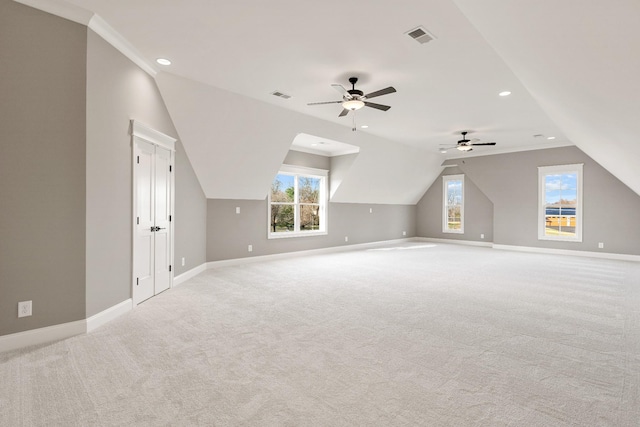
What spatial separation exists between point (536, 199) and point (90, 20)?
10402 mm

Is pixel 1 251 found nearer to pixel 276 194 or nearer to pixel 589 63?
pixel 589 63

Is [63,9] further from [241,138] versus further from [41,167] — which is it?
[241,138]

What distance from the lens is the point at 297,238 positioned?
815cm

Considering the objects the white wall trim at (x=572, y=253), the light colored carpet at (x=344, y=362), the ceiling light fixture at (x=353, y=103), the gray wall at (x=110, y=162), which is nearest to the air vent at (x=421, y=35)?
the ceiling light fixture at (x=353, y=103)

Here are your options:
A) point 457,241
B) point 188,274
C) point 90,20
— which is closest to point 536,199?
Result: point 457,241

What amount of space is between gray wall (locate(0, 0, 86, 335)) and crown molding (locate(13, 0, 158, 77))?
0.19ft

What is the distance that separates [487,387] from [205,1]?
383 cm

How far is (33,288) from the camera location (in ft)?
9.20

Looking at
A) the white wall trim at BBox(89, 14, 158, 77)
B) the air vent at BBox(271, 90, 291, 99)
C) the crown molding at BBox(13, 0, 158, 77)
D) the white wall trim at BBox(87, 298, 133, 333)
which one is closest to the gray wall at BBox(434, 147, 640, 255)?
the air vent at BBox(271, 90, 291, 99)

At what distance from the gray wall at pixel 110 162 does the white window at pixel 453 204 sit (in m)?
9.81

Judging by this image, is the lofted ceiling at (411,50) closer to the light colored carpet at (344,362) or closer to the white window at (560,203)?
the light colored carpet at (344,362)

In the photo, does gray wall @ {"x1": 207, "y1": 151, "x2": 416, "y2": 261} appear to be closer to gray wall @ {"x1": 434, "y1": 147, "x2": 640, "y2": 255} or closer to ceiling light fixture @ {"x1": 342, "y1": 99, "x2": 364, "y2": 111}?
gray wall @ {"x1": 434, "y1": 147, "x2": 640, "y2": 255}

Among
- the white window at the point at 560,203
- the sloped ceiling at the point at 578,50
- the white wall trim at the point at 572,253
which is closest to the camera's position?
the sloped ceiling at the point at 578,50

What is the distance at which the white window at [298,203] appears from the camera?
26.1ft
